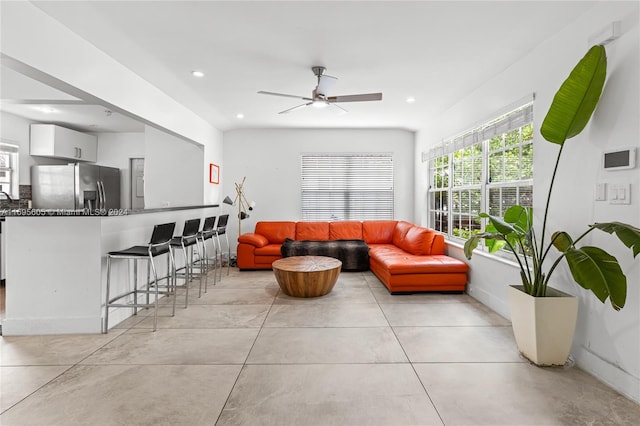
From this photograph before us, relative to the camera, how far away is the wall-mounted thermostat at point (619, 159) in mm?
2127

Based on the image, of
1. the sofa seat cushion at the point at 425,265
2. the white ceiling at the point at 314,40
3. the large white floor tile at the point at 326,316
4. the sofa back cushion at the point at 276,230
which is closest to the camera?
the white ceiling at the point at 314,40

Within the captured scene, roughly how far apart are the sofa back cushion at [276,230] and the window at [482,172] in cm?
267

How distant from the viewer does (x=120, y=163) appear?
267 inches

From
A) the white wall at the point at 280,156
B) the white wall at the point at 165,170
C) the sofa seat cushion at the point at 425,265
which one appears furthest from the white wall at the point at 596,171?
the white wall at the point at 165,170

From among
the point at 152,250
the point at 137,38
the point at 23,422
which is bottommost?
the point at 23,422

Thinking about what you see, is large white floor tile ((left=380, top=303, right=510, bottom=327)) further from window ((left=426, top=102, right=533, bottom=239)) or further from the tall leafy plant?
window ((left=426, top=102, right=533, bottom=239))

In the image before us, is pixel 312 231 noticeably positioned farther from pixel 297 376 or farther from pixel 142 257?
pixel 297 376

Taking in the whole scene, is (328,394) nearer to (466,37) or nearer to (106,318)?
(106,318)

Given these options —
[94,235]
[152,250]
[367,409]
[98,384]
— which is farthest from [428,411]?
[94,235]

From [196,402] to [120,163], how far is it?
6.22m

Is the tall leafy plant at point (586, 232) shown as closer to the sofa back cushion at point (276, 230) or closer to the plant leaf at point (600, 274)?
the plant leaf at point (600, 274)

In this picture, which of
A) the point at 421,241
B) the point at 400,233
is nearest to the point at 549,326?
the point at 421,241

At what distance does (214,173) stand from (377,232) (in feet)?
10.9

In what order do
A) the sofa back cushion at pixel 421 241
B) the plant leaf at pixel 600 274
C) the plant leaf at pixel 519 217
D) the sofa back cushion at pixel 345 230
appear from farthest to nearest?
the sofa back cushion at pixel 345 230
the sofa back cushion at pixel 421 241
the plant leaf at pixel 519 217
the plant leaf at pixel 600 274
